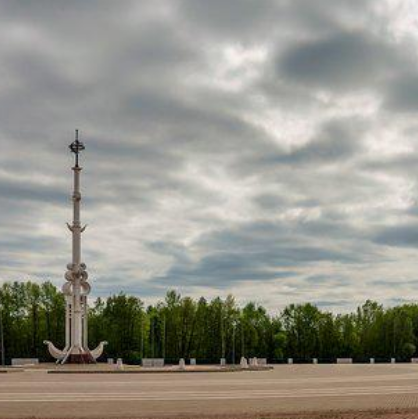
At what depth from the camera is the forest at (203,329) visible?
97625 mm

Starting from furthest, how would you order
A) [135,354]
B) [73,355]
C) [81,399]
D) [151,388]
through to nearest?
[135,354]
[73,355]
[151,388]
[81,399]

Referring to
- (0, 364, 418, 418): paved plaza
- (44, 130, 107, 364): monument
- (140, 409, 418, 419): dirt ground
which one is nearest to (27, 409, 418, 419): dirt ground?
(140, 409, 418, 419): dirt ground

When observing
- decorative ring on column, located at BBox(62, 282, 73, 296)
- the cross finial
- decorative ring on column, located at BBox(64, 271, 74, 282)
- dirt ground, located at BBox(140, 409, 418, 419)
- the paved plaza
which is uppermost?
the cross finial

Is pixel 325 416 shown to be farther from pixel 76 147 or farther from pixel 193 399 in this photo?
pixel 76 147

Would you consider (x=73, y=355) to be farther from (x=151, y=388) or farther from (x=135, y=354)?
(x=151, y=388)

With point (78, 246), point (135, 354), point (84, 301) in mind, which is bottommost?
point (135, 354)

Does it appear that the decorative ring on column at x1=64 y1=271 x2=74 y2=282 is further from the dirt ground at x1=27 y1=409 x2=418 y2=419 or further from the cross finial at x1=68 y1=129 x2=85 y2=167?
the dirt ground at x1=27 y1=409 x2=418 y2=419

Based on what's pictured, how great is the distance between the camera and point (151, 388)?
32.4 m

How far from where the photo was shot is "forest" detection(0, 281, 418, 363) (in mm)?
97625

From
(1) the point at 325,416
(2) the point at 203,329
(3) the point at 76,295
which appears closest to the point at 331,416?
(1) the point at 325,416

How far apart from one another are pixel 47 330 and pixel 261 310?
121 feet

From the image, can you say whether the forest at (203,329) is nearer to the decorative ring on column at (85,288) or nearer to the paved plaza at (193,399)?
the decorative ring on column at (85,288)

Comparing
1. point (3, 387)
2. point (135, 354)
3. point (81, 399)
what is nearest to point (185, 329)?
point (135, 354)

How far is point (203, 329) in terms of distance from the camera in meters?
106
